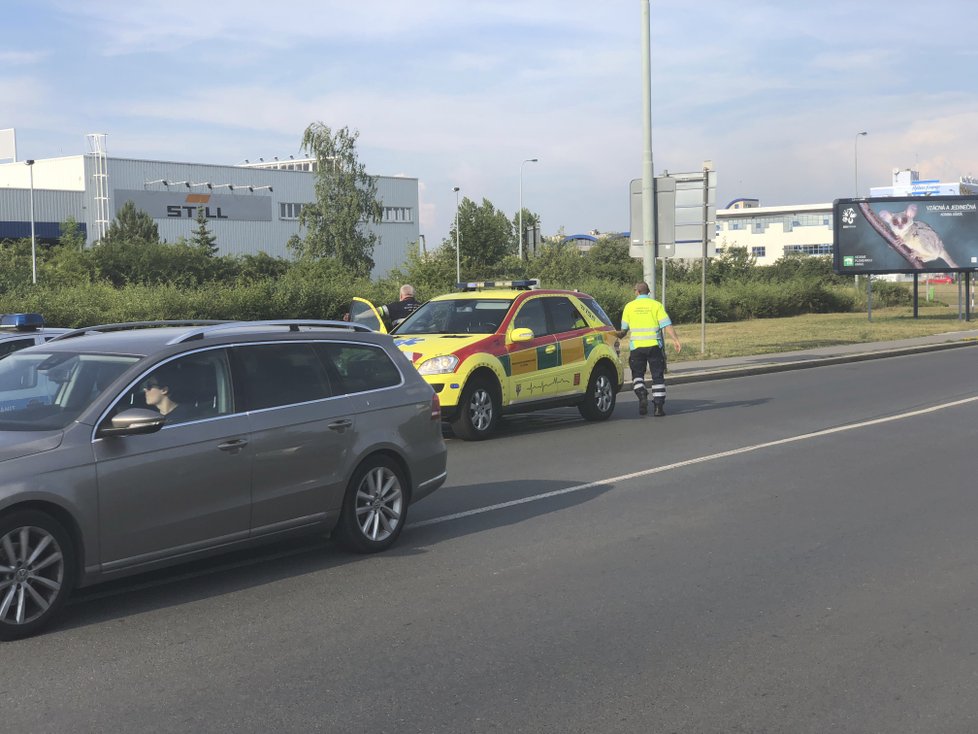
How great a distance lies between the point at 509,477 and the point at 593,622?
15.1 feet

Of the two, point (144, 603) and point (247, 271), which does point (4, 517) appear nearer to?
point (144, 603)

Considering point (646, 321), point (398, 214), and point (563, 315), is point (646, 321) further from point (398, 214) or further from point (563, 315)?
point (398, 214)

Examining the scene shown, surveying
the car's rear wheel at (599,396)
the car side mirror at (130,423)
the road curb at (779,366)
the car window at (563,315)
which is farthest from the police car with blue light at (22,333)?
the road curb at (779,366)

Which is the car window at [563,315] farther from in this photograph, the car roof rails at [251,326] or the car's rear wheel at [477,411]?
A: the car roof rails at [251,326]

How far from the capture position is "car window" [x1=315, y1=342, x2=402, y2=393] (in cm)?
735

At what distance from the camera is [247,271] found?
184 feet

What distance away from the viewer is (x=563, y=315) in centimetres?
1467

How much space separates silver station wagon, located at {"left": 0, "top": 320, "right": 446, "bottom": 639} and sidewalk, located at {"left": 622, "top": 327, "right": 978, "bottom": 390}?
12.3 metres

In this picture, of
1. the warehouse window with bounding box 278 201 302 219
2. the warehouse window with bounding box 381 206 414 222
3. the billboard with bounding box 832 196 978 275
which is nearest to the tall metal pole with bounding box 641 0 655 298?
the billboard with bounding box 832 196 978 275

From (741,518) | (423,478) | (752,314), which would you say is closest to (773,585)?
(741,518)

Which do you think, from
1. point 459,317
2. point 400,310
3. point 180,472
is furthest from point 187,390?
point 400,310

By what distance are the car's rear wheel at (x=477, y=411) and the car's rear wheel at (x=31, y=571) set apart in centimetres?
744

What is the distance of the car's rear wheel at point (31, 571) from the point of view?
5441mm

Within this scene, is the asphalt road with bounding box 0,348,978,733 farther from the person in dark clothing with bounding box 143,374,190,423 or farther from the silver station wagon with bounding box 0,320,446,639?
the person in dark clothing with bounding box 143,374,190,423
